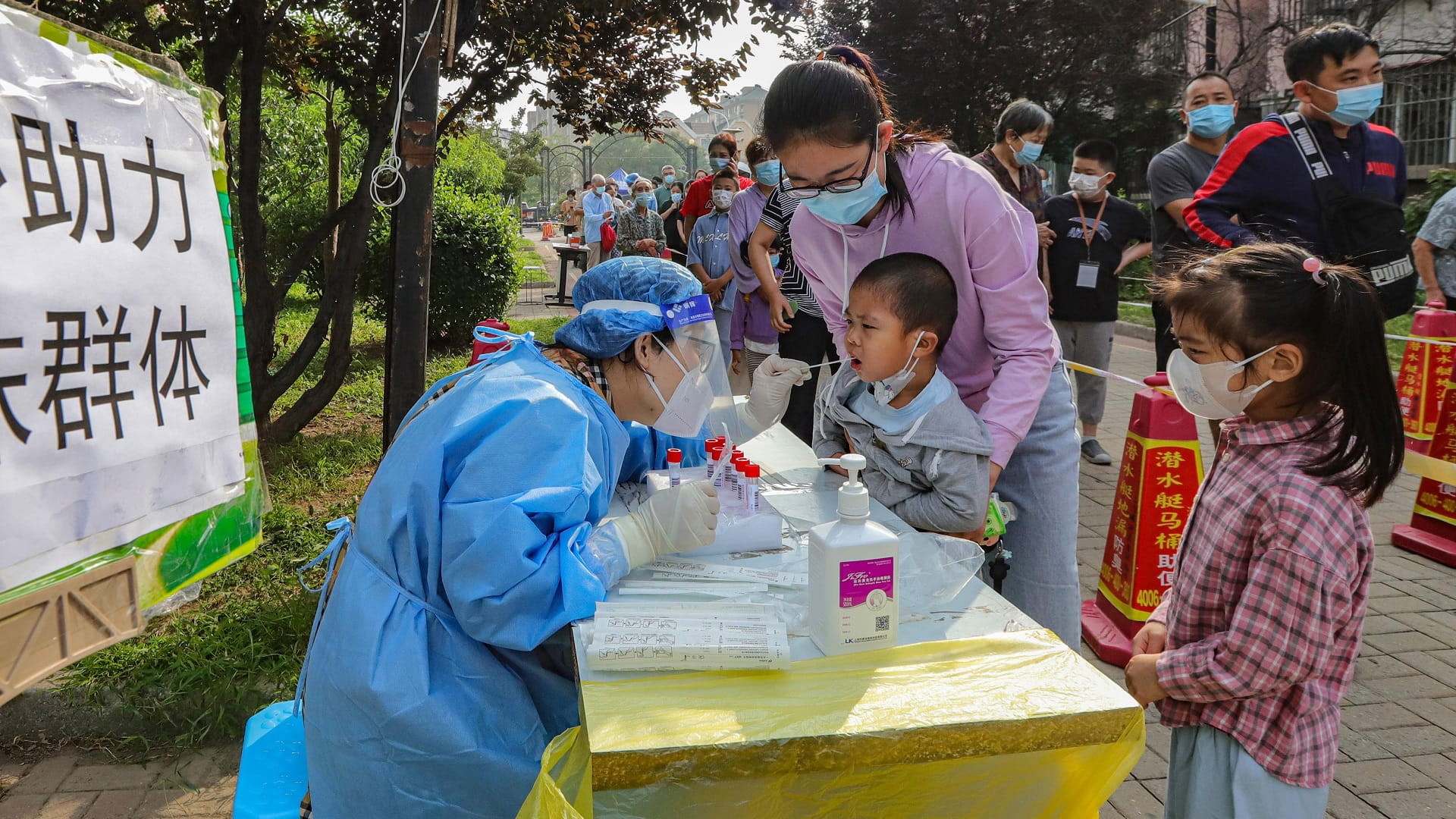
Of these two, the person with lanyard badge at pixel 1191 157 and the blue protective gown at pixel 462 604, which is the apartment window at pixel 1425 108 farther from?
the blue protective gown at pixel 462 604

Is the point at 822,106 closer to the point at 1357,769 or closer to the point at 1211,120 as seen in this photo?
the point at 1357,769

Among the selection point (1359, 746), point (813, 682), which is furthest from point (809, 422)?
point (813, 682)

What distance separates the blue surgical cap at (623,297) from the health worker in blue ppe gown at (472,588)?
6.9 inches

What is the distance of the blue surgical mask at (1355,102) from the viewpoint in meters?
3.50

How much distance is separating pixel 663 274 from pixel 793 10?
380cm

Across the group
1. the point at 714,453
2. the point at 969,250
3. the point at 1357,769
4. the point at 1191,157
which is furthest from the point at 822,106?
the point at 1191,157

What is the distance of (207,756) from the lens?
308cm

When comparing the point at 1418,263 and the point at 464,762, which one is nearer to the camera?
the point at 464,762

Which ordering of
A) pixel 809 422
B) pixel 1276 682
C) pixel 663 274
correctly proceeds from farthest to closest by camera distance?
pixel 809 422 → pixel 663 274 → pixel 1276 682

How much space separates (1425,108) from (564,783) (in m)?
20.1

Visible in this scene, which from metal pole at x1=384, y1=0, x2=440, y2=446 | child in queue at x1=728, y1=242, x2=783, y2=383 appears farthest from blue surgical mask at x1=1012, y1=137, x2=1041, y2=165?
metal pole at x1=384, y1=0, x2=440, y2=446

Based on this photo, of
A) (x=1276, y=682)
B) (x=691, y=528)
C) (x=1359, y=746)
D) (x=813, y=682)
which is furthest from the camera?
(x=1359, y=746)

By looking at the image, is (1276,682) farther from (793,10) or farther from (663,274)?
(793,10)

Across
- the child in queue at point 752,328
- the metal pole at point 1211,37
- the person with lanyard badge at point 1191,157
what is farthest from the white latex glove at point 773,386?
the metal pole at point 1211,37
